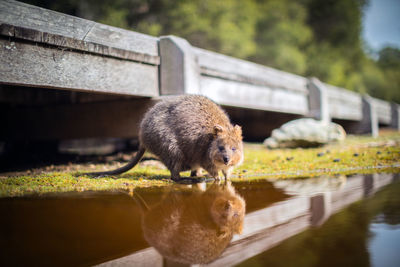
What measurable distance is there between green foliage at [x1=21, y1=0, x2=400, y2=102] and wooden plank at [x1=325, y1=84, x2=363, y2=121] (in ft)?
27.3

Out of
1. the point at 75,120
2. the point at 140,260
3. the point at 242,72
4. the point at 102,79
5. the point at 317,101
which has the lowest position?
the point at 140,260

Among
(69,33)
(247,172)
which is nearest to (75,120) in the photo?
(69,33)

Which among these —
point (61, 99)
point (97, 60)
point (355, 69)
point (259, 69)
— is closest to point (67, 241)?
point (97, 60)

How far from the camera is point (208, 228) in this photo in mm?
2398

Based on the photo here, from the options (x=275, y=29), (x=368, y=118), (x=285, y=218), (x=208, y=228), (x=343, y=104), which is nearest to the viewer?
(x=208, y=228)

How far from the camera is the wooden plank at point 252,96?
7.81 meters

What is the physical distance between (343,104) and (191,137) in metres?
11.4

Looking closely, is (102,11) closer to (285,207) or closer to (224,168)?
(224,168)

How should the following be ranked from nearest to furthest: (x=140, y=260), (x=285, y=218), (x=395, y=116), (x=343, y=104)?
(x=140, y=260)
(x=285, y=218)
(x=343, y=104)
(x=395, y=116)

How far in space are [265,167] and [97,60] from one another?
10.7 feet

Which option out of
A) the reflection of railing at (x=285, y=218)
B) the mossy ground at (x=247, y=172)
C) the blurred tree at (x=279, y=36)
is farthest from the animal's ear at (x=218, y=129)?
the blurred tree at (x=279, y=36)

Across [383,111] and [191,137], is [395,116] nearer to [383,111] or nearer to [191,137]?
[383,111]

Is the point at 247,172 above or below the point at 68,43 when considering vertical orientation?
below

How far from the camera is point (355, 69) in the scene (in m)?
40.2
